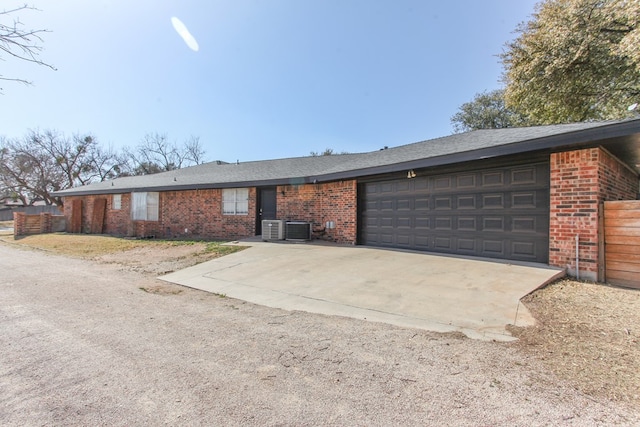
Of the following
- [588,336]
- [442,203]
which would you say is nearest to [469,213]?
[442,203]

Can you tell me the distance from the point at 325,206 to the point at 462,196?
187 inches

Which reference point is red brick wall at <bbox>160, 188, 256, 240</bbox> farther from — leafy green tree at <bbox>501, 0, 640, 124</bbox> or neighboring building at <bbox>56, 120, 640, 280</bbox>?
leafy green tree at <bbox>501, 0, 640, 124</bbox>

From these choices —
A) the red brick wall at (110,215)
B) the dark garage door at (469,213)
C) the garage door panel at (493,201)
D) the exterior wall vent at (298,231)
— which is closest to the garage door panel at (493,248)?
the dark garage door at (469,213)

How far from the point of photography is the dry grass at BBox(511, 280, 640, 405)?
7.27 feet

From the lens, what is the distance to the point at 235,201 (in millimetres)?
12570

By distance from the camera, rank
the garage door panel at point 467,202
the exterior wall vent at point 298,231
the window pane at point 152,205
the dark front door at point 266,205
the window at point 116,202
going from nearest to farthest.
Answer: the garage door panel at point 467,202 < the exterior wall vent at point 298,231 < the dark front door at point 266,205 < the window pane at point 152,205 < the window at point 116,202

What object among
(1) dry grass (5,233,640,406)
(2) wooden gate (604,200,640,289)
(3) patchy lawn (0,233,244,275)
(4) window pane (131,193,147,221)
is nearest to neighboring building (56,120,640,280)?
(2) wooden gate (604,200,640,289)

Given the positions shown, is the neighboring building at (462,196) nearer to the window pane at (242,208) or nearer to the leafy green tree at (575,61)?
the window pane at (242,208)

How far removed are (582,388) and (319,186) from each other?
30.1 feet

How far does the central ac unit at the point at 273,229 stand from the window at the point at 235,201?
2116mm

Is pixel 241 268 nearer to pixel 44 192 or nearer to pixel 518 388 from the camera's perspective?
pixel 518 388

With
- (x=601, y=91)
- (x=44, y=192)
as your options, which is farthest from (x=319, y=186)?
(x=44, y=192)

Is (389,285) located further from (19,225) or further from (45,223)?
(19,225)

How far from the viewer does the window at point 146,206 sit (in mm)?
14125
